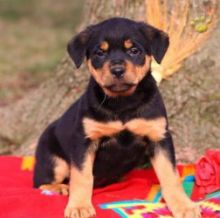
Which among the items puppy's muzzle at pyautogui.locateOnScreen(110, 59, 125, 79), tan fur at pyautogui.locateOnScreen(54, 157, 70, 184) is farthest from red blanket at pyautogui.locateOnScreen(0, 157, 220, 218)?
puppy's muzzle at pyautogui.locateOnScreen(110, 59, 125, 79)

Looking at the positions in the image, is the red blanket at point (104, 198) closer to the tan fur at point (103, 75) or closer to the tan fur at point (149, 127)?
the tan fur at point (149, 127)

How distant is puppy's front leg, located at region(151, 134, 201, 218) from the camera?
12.6 feet

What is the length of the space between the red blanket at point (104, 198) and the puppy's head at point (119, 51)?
2.19 ft

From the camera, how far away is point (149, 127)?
13.2 ft

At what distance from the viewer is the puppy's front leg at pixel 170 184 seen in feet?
12.6

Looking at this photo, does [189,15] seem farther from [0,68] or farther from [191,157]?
[0,68]

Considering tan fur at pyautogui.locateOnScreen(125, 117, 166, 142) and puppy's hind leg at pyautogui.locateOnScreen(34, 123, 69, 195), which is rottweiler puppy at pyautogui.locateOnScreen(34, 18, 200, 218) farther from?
puppy's hind leg at pyautogui.locateOnScreen(34, 123, 69, 195)

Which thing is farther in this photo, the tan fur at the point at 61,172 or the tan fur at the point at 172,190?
the tan fur at the point at 61,172

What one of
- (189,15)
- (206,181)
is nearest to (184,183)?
(206,181)

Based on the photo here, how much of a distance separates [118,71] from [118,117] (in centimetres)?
41

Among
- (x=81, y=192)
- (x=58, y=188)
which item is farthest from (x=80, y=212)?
(x=58, y=188)

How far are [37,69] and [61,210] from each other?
19.6ft

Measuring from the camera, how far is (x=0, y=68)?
964cm

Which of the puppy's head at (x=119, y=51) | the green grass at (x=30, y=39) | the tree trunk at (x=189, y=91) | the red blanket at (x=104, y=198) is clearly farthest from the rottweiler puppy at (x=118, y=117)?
the green grass at (x=30, y=39)
